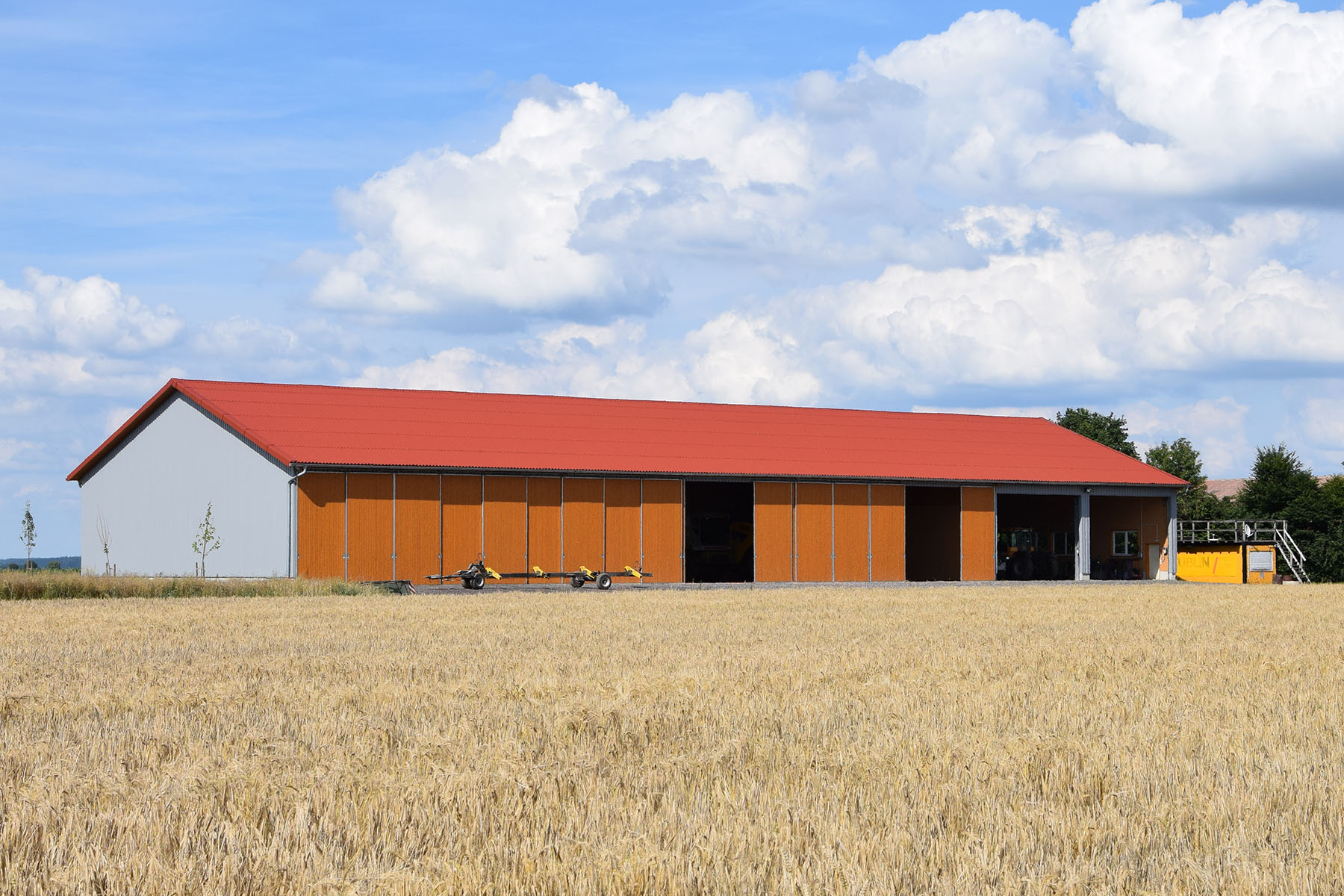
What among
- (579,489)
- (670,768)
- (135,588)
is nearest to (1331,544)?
(579,489)

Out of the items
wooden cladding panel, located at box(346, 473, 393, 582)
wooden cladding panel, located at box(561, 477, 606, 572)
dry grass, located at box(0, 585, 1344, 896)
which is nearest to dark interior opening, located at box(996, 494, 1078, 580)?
wooden cladding panel, located at box(561, 477, 606, 572)

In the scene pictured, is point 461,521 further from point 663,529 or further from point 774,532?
point 774,532

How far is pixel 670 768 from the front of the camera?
8625 mm

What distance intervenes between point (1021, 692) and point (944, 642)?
20.4 ft

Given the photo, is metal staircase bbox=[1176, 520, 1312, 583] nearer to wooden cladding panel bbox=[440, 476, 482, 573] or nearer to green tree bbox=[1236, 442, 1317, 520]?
green tree bbox=[1236, 442, 1317, 520]

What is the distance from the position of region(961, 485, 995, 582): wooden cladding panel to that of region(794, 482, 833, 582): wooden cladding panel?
578cm

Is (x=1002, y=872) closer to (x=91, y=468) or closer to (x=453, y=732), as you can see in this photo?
(x=453, y=732)

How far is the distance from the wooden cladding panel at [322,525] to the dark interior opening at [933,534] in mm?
20718

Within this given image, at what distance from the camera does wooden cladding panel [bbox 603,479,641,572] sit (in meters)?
43.8

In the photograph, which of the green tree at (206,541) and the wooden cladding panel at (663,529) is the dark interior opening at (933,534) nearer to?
the wooden cladding panel at (663,529)

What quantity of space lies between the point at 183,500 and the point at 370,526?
717cm

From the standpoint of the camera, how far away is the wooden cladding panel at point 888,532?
4762cm

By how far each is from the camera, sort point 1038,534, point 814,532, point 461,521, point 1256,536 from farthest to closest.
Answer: point 1038,534, point 1256,536, point 814,532, point 461,521

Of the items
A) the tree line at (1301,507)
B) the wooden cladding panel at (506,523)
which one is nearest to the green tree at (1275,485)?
the tree line at (1301,507)
